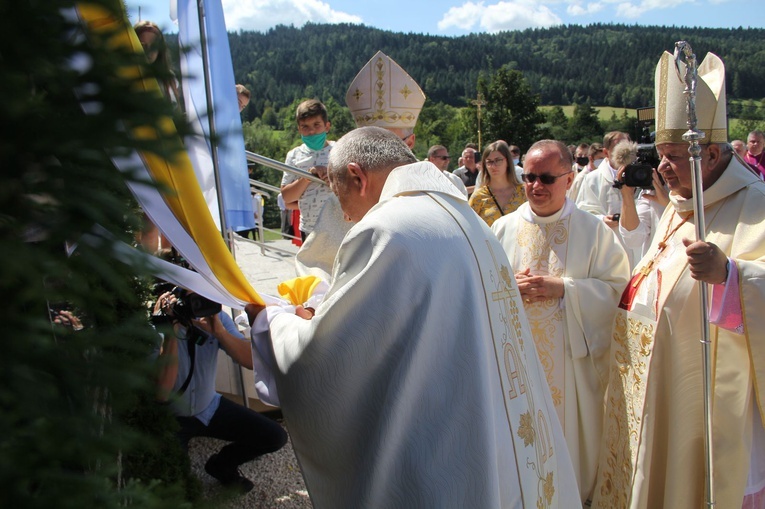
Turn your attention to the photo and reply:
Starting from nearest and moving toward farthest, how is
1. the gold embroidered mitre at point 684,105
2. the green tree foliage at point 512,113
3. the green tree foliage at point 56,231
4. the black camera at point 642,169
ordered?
the green tree foliage at point 56,231 → the gold embroidered mitre at point 684,105 → the black camera at point 642,169 → the green tree foliage at point 512,113

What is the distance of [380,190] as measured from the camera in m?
2.28

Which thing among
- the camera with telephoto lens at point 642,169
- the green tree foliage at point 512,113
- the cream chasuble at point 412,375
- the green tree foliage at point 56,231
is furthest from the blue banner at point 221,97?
the green tree foliage at point 512,113

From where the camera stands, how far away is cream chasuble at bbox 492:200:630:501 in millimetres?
3312

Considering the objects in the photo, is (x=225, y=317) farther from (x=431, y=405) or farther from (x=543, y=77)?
(x=543, y=77)

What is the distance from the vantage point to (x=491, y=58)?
422 ft

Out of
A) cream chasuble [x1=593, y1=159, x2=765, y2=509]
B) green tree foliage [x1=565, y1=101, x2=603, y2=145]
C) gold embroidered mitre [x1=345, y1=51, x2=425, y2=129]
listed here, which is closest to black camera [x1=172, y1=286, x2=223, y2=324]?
cream chasuble [x1=593, y1=159, x2=765, y2=509]

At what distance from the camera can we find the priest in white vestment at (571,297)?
3307mm

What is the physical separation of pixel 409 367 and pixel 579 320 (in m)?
1.64

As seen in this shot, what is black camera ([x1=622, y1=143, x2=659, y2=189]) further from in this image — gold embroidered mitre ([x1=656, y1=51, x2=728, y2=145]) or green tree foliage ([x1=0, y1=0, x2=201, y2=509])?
green tree foliage ([x1=0, y1=0, x2=201, y2=509])

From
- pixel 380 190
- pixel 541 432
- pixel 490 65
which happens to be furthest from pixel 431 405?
pixel 490 65

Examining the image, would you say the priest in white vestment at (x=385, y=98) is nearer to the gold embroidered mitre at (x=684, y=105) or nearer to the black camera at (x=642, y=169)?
the black camera at (x=642, y=169)

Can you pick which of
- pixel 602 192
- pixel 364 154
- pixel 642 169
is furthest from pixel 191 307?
pixel 602 192

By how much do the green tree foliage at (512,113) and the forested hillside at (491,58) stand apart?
3136cm

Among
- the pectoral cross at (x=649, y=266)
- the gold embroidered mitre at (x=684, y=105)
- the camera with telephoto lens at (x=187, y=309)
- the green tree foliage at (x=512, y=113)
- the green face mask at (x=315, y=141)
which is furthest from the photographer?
the green tree foliage at (x=512, y=113)
